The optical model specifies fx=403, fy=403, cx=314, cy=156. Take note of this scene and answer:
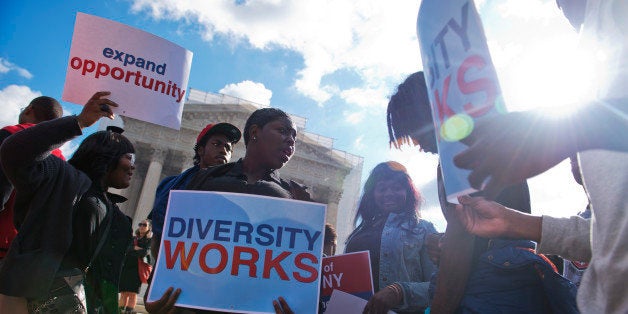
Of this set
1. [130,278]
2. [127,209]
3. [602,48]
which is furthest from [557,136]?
[127,209]

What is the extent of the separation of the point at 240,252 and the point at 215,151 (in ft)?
6.15

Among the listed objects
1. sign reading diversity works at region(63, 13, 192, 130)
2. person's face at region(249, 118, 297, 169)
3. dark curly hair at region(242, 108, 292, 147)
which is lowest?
person's face at region(249, 118, 297, 169)

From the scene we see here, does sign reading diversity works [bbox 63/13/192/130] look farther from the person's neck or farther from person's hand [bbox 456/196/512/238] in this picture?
person's hand [bbox 456/196/512/238]

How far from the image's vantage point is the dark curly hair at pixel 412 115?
1715 millimetres

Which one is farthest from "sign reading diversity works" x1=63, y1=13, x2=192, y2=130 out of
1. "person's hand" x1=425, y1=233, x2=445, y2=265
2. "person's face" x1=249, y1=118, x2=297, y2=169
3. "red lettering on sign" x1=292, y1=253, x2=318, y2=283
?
"person's hand" x1=425, y1=233, x2=445, y2=265

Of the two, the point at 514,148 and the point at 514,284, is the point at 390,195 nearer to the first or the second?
the point at 514,284

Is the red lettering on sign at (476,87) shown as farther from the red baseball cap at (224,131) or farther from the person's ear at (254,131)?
the red baseball cap at (224,131)

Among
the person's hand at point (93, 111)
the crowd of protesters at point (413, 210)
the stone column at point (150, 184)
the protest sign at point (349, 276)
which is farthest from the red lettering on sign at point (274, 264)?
the stone column at point (150, 184)

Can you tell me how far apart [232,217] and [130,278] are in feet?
19.2

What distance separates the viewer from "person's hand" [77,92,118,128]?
6.67 ft

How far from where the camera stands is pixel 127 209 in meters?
25.5

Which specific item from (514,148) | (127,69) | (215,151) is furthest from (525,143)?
(215,151)

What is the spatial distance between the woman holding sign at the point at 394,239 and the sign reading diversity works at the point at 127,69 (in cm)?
157

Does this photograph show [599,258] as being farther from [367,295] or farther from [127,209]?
[127,209]
